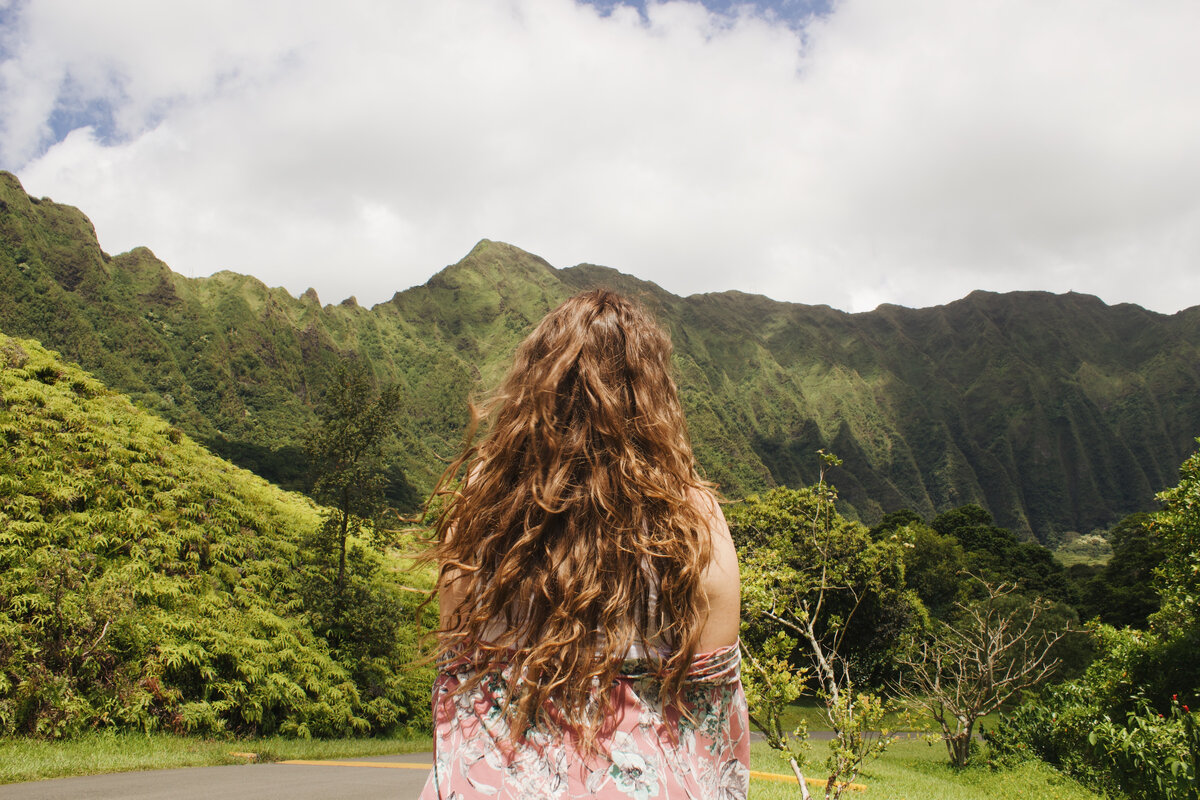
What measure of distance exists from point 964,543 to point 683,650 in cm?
5928

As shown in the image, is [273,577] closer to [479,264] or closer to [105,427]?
[105,427]

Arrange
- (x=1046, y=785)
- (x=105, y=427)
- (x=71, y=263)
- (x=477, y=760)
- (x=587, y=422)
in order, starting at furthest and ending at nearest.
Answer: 1. (x=71, y=263)
2. (x=1046, y=785)
3. (x=105, y=427)
4. (x=587, y=422)
5. (x=477, y=760)

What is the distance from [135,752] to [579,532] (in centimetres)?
912

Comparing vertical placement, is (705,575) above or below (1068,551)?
above

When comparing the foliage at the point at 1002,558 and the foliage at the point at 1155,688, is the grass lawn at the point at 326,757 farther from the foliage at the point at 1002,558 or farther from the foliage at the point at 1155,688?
the foliage at the point at 1002,558

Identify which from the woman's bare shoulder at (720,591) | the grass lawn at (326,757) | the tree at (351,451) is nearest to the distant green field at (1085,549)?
the grass lawn at (326,757)

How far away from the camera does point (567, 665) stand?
1.25 metres

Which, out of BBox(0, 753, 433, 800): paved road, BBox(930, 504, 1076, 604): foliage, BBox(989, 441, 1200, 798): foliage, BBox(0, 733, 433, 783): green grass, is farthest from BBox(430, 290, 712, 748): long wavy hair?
BBox(930, 504, 1076, 604): foliage

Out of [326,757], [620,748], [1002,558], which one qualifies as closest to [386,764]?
[326,757]

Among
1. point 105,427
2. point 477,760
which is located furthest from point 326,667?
point 477,760

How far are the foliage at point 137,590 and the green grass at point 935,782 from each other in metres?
7.15

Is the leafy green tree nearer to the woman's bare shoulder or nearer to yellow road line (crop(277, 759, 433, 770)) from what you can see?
yellow road line (crop(277, 759, 433, 770))

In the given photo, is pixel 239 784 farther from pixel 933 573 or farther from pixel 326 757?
pixel 933 573

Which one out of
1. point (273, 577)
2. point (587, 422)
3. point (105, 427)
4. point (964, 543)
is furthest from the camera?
point (964, 543)
